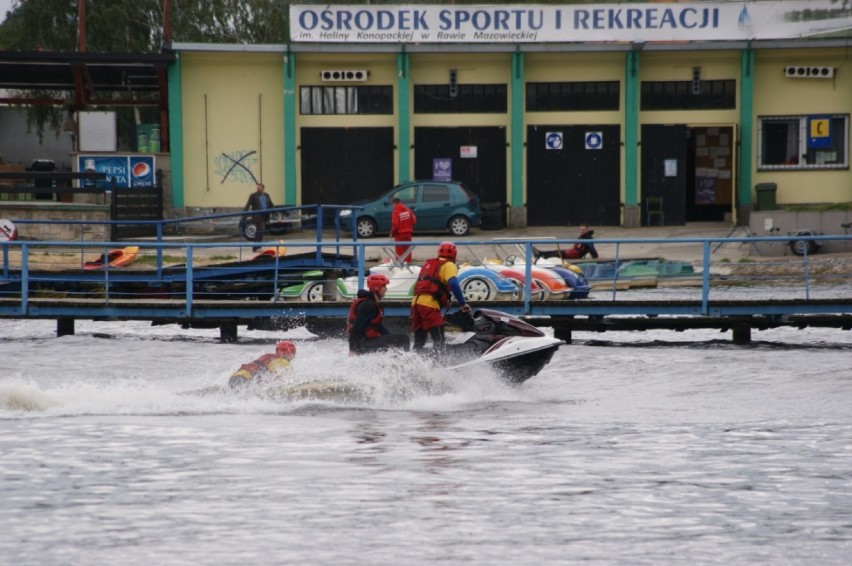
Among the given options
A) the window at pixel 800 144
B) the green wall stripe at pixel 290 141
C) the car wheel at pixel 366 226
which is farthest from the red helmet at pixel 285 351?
the window at pixel 800 144

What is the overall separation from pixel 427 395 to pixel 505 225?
2216 cm

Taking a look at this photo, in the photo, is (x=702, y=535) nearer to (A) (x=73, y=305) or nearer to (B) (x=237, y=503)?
(B) (x=237, y=503)

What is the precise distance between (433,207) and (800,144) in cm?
1053

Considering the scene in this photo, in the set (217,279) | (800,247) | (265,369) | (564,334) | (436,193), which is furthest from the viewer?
(436,193)

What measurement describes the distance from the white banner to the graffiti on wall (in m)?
3.64

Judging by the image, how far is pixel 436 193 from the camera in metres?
36.1

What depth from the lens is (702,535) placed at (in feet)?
34.3

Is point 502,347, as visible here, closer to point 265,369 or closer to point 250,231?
point 265,369

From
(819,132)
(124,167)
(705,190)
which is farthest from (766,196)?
(124,167)

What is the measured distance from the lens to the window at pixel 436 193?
36031mm

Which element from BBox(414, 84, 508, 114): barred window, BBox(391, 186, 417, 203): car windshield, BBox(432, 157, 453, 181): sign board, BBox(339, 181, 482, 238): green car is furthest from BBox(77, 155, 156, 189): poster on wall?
BBox(432, 157, 453, 181): sign board

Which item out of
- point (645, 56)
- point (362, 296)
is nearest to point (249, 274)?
point (362, 296)

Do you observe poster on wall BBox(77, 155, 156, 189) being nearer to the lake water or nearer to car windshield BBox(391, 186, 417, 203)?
car windshield BBox(391, 186, 417, 203)

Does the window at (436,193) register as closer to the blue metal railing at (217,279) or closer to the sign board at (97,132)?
the blue metal railing at (217,279)
